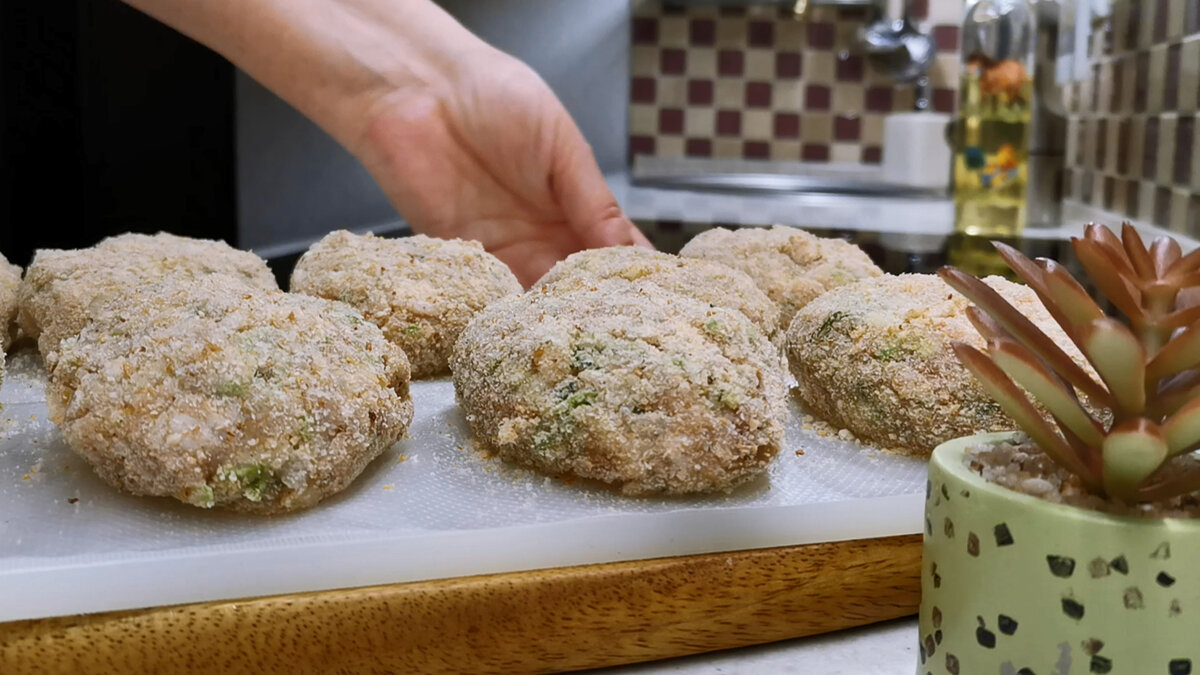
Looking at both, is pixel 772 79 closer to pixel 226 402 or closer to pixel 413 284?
pixel 413 284

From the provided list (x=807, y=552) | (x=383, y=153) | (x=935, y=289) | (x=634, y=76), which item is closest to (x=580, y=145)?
(x=383, y=153)

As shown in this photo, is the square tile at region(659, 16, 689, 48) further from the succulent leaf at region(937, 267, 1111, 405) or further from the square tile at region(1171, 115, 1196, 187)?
the succulent leaf at region(937, 267, 1111, 405)

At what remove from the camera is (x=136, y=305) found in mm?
950

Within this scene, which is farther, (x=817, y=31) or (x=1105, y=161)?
(x=817, y=31)

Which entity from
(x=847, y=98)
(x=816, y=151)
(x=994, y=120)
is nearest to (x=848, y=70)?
(x=847, y=98)

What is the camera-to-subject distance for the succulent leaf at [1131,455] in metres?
0.48

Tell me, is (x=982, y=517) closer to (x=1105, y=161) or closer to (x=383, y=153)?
(x=383, y=153)

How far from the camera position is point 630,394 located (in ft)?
2.78

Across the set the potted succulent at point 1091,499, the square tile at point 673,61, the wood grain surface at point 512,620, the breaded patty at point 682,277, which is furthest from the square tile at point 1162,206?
the square tile at point 673,61

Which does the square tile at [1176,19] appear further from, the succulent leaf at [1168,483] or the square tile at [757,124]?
the square tile at [757,124]

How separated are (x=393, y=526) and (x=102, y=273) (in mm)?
642

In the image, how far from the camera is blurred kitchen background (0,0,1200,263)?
1.83 metres

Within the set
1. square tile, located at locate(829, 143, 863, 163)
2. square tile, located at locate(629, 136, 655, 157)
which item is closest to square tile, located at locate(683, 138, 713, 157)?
square tile, located at locate(629, 136, 655, 157)

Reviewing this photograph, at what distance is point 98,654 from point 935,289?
29.8 inches
